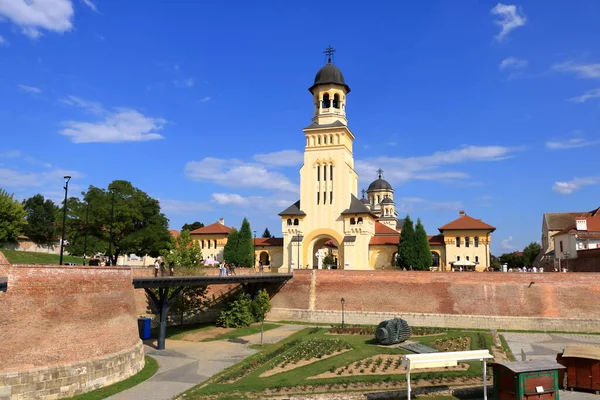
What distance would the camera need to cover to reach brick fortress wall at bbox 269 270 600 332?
32812 millimetres

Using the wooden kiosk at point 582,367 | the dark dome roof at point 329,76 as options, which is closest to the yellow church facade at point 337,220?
the dark dome roof at point 329,76

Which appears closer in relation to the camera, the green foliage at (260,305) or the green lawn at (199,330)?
the green lawn at (199,330)

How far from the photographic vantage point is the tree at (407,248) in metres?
45.6

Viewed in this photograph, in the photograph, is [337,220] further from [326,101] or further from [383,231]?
[326,101]

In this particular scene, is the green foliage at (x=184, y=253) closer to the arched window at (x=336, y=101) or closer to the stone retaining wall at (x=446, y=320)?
the stone retaining wall at (x=446, y=320)

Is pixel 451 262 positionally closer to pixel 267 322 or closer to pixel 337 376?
pixel 267 322

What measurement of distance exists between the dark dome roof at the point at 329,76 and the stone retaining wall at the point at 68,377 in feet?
119

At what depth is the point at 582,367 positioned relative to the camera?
57.1 feet

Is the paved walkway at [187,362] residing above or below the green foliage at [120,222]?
below

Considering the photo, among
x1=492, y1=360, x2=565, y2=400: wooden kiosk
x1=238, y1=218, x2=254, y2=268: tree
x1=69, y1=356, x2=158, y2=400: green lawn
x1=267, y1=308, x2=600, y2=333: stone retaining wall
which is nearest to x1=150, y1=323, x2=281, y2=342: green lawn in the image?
x1=267, y1=308, x2=600, y2=333: stone retaining wall

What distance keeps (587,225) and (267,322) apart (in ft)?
98.8

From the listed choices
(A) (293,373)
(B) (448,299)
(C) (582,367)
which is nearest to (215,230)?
(B) (448,299)

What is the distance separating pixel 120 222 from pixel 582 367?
39513mm

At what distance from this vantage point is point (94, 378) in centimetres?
1825
